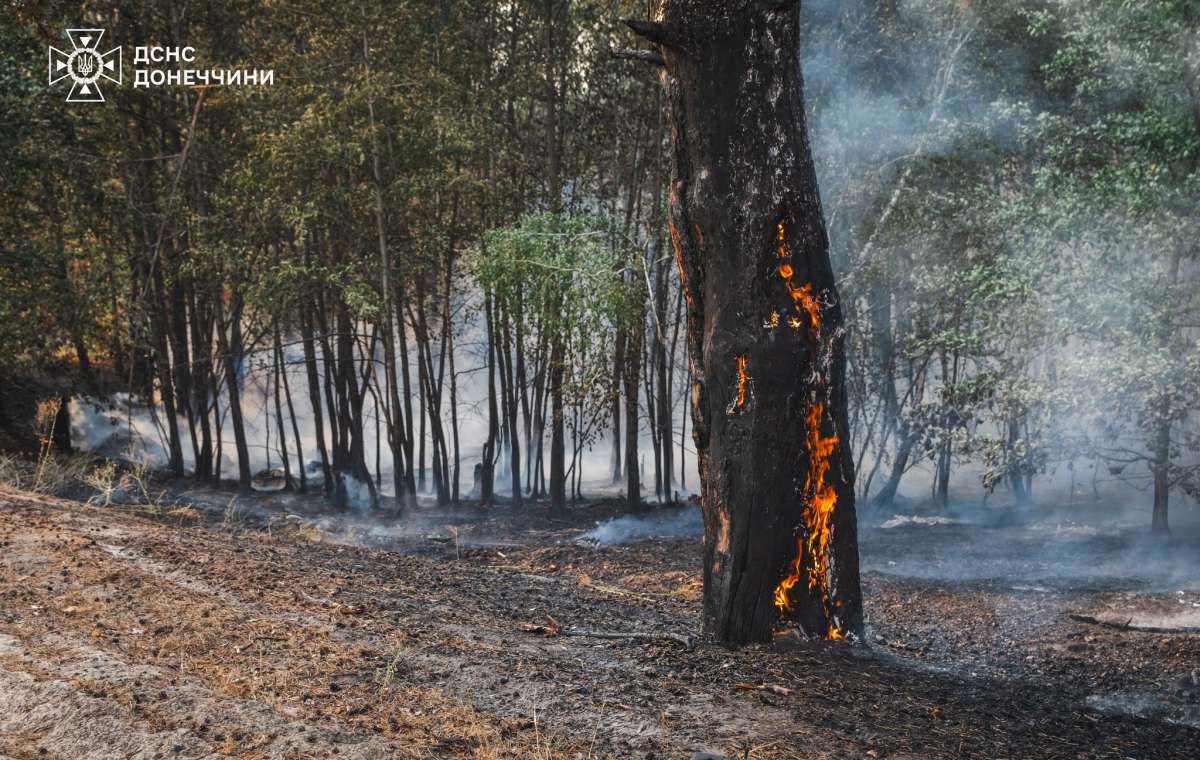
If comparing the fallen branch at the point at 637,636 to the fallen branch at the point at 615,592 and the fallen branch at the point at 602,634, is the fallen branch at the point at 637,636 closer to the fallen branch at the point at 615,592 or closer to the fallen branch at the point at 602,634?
the fallen branch at the point at 602,634

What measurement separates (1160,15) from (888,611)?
5.92 m

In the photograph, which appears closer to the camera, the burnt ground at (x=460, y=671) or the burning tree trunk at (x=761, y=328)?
the burnt ground at (x=460, y=671)

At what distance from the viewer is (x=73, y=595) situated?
4.49 meters

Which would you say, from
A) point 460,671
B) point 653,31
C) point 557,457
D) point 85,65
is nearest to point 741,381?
point 653,31

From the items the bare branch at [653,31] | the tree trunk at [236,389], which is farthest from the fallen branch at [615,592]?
the tree trunk at [236,389]

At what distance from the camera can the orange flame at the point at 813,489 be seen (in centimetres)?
450

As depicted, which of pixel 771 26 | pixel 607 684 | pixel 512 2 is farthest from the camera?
pixel 512 2

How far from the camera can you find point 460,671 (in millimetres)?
3785

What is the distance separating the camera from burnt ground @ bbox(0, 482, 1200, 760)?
314 centimetres

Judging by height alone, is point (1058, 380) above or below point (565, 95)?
below


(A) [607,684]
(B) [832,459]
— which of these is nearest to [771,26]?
(B) [832,459]

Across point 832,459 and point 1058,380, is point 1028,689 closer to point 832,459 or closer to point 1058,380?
point 832,459

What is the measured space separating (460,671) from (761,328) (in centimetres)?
185

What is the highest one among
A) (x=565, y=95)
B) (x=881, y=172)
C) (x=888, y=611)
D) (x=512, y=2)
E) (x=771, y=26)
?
(x=512, y=2)
